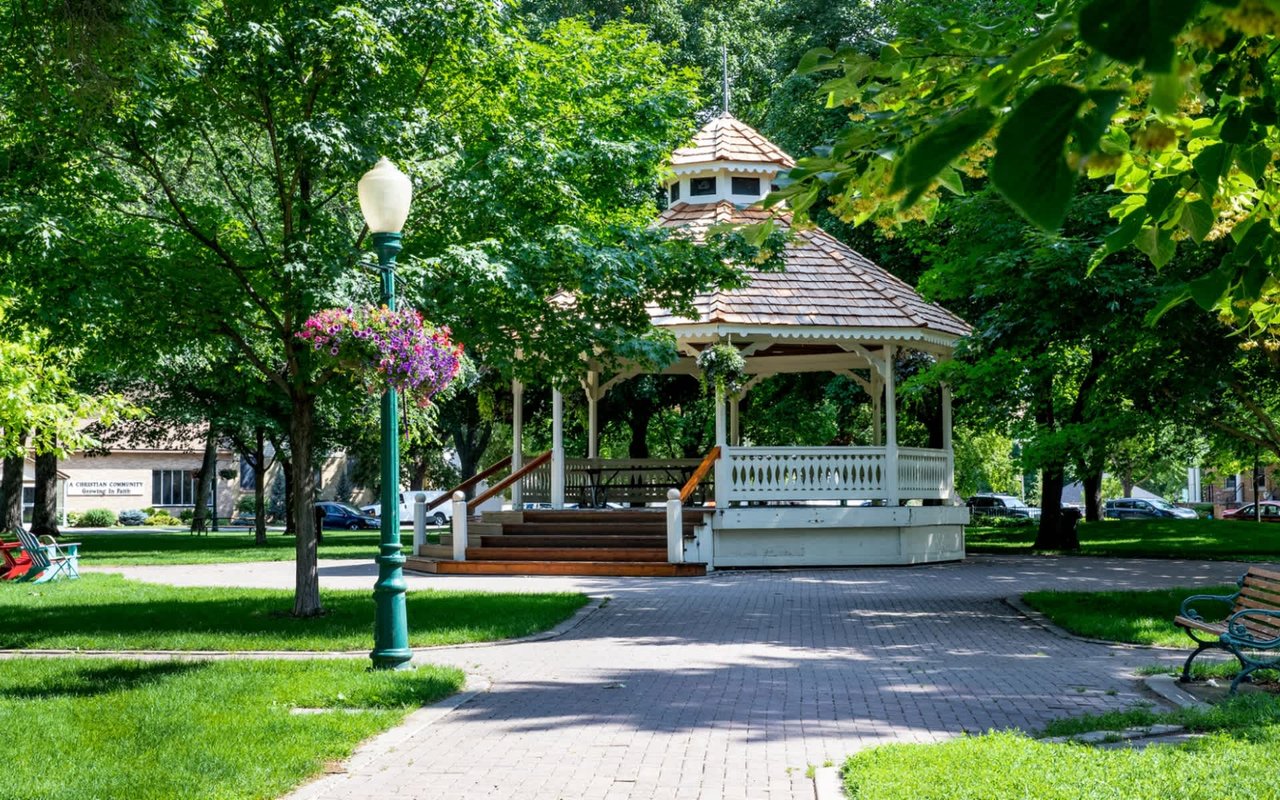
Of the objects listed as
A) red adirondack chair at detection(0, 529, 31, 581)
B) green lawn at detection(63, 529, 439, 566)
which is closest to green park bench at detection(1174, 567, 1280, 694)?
red adirondack chair at detection(0, 529, 31, 581)

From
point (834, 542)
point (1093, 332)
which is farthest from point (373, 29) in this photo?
point (834, 542)

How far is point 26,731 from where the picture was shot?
7.61 m

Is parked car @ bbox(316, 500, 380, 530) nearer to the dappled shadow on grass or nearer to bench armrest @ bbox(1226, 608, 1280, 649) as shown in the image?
the dappled shadow on grass

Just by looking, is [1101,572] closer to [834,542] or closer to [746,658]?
[834,542]

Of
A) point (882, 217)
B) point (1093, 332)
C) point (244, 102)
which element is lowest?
point (882, 217)

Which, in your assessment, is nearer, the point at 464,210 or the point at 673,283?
the point at 464,210

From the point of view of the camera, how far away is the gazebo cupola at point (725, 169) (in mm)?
25047

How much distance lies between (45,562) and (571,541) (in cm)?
897

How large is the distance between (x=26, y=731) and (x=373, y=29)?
23.8 ft

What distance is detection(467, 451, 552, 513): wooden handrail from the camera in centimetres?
2406

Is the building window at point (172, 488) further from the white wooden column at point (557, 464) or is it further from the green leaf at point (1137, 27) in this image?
the green leaf at point (1137, 27)

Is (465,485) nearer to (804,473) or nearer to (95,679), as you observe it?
(804,473)

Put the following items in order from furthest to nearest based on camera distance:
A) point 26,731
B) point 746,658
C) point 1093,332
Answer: point 1093,332 < point 746,658 < point 26,731

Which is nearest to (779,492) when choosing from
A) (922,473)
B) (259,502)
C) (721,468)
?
(721,468)
